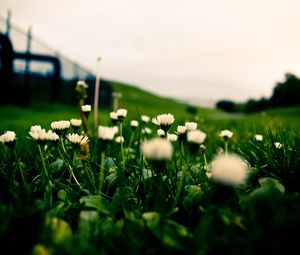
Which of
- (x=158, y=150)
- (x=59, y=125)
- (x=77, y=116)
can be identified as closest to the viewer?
(x=158, y=150)

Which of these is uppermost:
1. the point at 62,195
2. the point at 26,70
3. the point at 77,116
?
the point at 26,70

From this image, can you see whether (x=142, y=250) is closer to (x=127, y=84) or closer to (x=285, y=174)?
(x=285, y=174)

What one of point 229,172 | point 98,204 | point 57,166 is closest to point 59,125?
point 57,166

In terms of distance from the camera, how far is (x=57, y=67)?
39.5ft

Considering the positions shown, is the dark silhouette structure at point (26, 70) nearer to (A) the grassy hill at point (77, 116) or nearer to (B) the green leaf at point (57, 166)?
(A) the grassy hill at point (77, 116)

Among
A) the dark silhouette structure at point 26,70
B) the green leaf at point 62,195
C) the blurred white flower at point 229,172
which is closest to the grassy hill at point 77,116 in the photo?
the dark silhouette structure at point 26,70

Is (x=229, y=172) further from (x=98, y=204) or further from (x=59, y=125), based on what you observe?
(x=59, y=125)

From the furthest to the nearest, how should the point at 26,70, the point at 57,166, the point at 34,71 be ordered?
1. the point at 34,71
2. the point at 26,70
3. the point at 57,166

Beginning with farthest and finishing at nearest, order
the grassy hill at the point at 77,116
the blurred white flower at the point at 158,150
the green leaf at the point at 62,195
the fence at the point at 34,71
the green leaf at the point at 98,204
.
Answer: the fence at the point at 34,71, the grassy hill at the point at 77,116, the green leaf at the point at 62,195, the green leaf at the point at 98,204, the blurred white flower at the point at 158,150

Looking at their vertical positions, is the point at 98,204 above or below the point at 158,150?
below

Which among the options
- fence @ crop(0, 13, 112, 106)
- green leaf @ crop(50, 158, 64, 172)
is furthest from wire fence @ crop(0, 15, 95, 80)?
green leaf @ crop(50, 158, 64, 172)

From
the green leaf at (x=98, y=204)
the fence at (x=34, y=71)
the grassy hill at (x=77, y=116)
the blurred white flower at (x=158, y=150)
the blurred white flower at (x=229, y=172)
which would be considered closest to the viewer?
the blurred white flower at (x=229, y=172)

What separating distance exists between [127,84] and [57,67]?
43598 millimetres

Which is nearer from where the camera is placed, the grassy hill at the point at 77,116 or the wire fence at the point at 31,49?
the grassy hill at the point at 77,116
